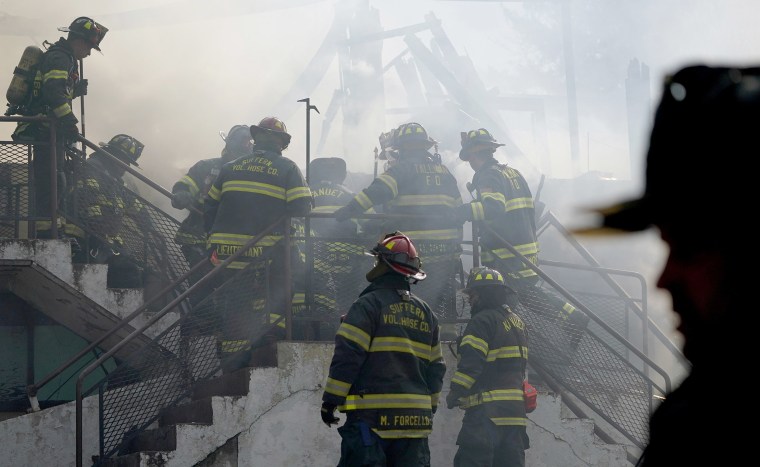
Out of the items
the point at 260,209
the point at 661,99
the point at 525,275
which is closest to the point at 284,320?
the point at 260,209

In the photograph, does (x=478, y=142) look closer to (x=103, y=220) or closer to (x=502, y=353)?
(x=502, y=353)

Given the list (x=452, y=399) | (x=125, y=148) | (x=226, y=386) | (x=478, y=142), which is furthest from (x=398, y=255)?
(x=125, y=148)

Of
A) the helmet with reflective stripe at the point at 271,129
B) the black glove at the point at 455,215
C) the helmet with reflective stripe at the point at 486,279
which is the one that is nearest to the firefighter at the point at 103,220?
the helmet with reflective stripe at the point at 271,129

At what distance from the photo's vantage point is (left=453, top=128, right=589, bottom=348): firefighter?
363 inches

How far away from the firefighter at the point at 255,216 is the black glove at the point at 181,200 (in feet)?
2.61

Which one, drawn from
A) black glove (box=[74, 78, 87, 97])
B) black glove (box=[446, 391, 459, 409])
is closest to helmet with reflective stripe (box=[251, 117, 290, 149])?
black glove (box=[74, 78, 87, 97])

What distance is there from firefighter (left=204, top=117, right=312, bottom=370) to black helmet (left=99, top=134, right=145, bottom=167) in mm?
2487

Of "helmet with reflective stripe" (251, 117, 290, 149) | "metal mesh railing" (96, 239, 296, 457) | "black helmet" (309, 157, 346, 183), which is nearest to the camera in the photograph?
"metal mesh railing" (96, 239, 296, 457)

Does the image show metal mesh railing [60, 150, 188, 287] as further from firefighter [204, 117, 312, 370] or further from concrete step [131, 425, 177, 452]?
concrete step [131, 425, 177, 452]

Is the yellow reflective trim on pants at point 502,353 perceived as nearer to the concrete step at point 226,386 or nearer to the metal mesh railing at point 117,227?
the concrete step at point 226,386

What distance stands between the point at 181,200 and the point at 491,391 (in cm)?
349

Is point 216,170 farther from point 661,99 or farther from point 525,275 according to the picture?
point 661,99

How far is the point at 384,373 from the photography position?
620 centimetres

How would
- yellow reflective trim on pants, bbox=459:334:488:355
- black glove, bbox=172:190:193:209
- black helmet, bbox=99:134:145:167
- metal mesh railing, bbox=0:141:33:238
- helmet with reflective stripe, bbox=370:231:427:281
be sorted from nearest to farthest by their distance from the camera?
helmet with reflective stripe, bbox=370:231:427:281, yellow reflective trim on pants, bbox=459:334:488:355, metal mesh railing, bbox=0:141:33:238, black glove, bbox=172:190:193:209, black helmet, bbox=99:134:145:167
